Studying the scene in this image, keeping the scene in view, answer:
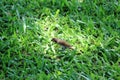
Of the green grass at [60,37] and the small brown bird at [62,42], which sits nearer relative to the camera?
the green grass at [60,37]

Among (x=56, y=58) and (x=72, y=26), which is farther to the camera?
(x=72, y=26)

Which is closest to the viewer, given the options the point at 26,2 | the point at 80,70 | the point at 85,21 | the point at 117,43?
the point at 80,70

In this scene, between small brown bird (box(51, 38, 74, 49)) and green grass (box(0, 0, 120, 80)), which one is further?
small brown bird (box(51, 38, 74, 49))

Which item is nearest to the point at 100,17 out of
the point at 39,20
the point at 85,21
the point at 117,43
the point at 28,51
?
the point at 85,21

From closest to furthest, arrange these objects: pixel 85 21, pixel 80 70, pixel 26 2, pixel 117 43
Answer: pixel 80 70
pixel 117 43
pixel 85 21
pixel 26 2

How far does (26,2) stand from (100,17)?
0.97m

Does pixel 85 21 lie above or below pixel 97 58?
above

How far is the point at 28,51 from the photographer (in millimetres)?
3480

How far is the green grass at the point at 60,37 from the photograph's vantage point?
326cm

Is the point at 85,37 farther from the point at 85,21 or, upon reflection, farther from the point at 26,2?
the point at 26,2

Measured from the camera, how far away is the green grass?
3262 millimetres

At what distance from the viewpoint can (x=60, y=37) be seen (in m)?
3.66

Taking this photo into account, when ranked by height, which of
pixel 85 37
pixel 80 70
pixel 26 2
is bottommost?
pixel 80 70

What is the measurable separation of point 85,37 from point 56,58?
0.46 metres
